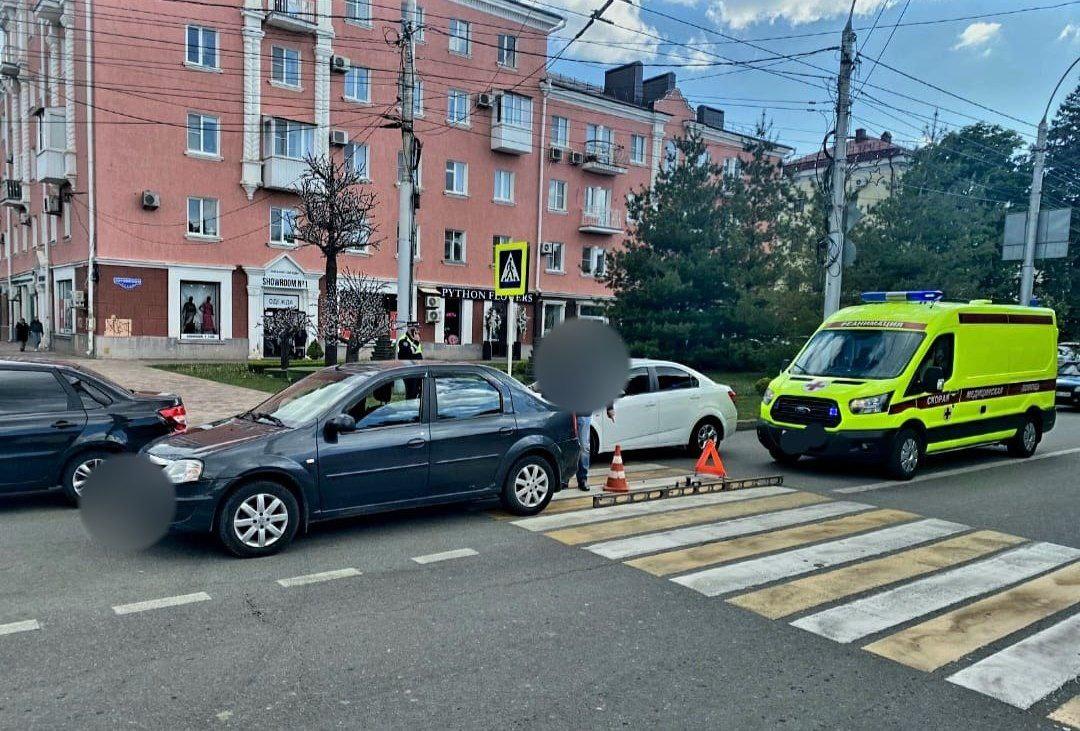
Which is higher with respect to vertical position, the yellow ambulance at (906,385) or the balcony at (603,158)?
the balcony at (603,158)

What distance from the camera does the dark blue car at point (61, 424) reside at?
24.5 ft

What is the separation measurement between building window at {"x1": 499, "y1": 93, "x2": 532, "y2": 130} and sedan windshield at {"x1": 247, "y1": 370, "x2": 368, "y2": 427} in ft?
102

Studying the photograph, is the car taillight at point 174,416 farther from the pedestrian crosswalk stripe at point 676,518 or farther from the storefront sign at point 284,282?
the storefront sign at point 284,282

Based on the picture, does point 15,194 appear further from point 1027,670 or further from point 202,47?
point 1027,670

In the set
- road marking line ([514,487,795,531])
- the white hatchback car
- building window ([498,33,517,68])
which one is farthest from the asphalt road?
building window ([498,33,517,68])

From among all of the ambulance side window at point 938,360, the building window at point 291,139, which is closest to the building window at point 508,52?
the building window at point 291,139

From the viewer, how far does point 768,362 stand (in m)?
23.2

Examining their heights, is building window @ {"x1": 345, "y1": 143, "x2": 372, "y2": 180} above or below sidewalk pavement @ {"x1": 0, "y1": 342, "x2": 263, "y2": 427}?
above

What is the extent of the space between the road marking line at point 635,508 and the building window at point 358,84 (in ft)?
94.2

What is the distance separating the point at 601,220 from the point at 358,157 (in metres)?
13.9

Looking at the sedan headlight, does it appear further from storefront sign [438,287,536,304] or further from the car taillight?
storefront sign [438,287,536,304]

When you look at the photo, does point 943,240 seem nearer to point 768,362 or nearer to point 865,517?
point 768,362

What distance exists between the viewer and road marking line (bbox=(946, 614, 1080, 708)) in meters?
4.03

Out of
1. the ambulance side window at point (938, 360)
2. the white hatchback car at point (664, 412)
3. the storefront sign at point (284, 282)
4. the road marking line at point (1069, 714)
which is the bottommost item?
the road marking line at point (1069, 714)
